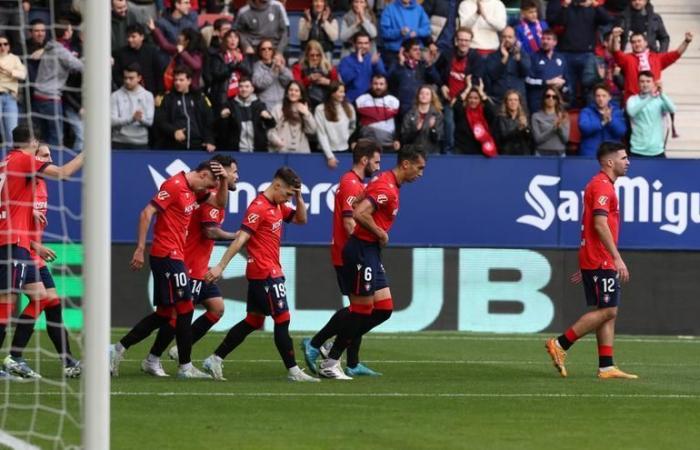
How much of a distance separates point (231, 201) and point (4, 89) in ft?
14.4

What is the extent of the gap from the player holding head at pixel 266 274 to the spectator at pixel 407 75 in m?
7.60

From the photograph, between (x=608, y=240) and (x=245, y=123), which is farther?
(x=245, y=123)

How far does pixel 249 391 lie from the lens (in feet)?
42.3

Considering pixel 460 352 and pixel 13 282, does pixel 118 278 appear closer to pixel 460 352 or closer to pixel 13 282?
pixel 460 352

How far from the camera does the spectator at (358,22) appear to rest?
2214 centimetres

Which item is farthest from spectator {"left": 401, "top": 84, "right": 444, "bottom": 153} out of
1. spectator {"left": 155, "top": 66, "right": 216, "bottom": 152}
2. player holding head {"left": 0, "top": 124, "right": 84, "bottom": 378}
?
A: player holding head {"left": 0, "top": 124, "right": 84, "bottom": 378}

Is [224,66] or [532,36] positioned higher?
[532,36]

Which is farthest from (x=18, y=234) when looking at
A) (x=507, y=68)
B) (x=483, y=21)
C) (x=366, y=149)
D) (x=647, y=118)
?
(x=647, y=118)

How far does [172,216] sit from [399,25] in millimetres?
9070

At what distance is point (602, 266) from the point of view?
47.3 feet

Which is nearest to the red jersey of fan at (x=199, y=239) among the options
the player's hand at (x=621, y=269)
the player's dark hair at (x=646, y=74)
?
the player's hand at (x=621, y=269)

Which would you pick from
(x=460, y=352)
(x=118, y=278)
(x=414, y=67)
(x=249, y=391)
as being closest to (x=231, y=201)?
(x=118, y=278)

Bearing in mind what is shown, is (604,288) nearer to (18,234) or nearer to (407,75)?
(18,234)

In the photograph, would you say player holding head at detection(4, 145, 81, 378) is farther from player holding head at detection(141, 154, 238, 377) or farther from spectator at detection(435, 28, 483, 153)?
spectator at detection(435, 28, 483, 153)
